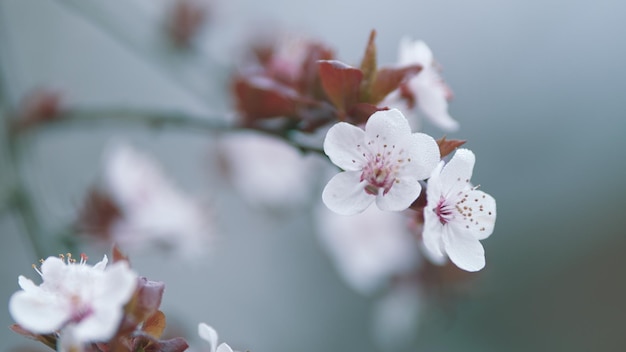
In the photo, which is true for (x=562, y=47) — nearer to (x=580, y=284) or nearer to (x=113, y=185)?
(x=580, y=284)

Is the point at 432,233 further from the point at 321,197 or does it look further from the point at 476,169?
the point at 476,169

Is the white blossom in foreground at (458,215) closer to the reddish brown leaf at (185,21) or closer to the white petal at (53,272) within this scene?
the white petal at (53,272)

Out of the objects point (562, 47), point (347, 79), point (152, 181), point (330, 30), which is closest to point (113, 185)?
point (152, 181)

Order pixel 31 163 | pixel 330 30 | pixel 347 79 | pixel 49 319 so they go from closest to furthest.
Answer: pixel 49 319 < pixel 347 79 < pixel 31 163 < pixel 330 30

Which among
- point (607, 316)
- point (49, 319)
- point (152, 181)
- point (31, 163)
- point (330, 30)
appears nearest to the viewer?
point (49, 319)

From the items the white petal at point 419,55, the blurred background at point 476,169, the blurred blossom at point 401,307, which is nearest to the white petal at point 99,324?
the white petal at point 419,55
